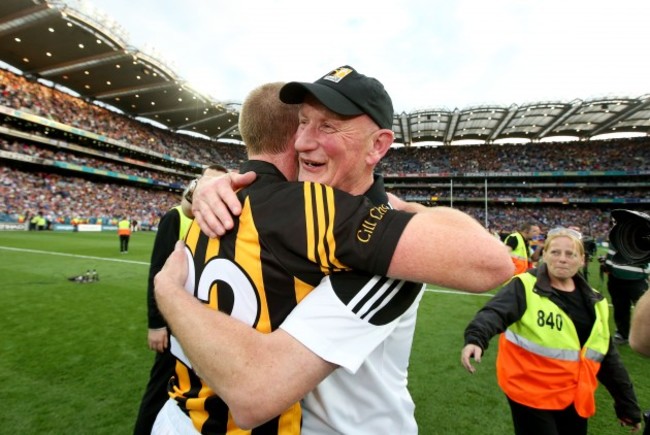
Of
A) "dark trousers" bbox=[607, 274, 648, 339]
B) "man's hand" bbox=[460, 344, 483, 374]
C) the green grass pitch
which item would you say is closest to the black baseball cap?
"man's hand" bbox=[460, 344, 483, 374]

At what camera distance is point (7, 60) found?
33.2m

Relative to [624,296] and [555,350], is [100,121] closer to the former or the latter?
[624,296]

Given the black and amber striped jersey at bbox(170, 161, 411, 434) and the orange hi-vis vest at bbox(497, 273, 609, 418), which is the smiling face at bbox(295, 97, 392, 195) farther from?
the orange hi-vis vest at bbox(497, 273, 609, 418)

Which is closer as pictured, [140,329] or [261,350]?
[261,350]

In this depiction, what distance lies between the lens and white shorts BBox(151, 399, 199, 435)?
122 centimetres

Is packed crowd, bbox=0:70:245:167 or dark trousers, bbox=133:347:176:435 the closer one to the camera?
dark trousers, bbox=133:347:176:435

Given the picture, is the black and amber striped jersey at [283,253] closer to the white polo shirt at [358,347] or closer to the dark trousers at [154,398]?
the white polo shirt at [358,347]

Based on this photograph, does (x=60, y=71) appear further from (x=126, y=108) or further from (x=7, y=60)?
(x=126, y=108)

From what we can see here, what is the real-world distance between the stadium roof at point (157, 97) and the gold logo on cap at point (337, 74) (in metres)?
33.6

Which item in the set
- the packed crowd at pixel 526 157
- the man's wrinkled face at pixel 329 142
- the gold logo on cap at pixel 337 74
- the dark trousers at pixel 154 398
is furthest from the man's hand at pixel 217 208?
the packed crowd at pixel 526 157

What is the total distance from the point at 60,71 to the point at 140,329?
133ft

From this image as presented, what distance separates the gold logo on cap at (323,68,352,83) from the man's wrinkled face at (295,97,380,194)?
0.10 m

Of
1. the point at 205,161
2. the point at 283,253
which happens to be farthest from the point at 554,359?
the point at 205,161

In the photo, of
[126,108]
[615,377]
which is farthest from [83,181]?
[615,377]
